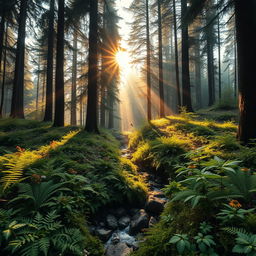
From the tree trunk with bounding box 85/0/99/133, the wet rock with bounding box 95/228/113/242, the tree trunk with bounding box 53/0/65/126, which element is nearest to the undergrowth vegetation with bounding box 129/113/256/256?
the wet rock with bounding box 95/228/113/242

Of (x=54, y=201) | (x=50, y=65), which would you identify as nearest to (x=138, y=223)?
(x=54, y=201)

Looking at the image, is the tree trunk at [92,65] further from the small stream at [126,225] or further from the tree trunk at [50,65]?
the small stream at [126,225]

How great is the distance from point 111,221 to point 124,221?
0.28 metres

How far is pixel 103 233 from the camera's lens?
288 cm

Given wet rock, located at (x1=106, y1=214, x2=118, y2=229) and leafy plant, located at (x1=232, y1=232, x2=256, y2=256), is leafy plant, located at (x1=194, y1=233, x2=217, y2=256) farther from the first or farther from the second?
wet rock, located at (x1=106, y1=214, x2=118, y2=229)

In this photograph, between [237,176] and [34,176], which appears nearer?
[237,176]

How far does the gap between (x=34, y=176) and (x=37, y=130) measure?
6.72 m

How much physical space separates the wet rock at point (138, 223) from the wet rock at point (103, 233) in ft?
1.39

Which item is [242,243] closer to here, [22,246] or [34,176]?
[22,246]

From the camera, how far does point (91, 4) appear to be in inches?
355

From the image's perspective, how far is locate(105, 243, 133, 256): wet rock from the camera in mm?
2496

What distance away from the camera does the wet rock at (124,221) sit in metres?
3.17

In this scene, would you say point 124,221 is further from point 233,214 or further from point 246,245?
point 246,245

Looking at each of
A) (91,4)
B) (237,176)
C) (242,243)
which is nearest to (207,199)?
(237,176)
